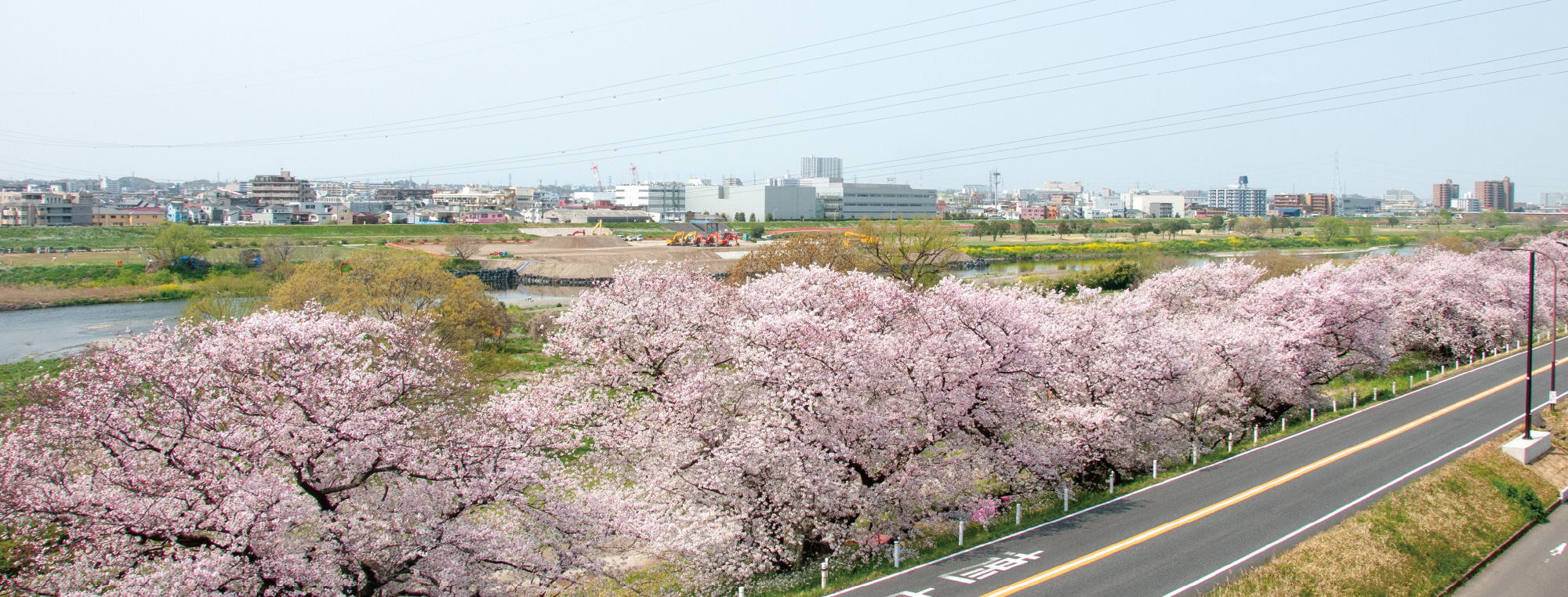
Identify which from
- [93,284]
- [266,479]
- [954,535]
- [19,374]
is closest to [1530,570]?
[954,535]

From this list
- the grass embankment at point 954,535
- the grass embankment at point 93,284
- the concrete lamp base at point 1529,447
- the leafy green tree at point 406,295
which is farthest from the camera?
the grass embankment at point 93,284

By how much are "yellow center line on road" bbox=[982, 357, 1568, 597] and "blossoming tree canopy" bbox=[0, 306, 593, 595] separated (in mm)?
7922

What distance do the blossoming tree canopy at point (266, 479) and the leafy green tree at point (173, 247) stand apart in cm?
7266

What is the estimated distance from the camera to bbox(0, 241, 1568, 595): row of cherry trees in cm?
1346

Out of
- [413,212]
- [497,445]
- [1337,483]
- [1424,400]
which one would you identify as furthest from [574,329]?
[413,212]

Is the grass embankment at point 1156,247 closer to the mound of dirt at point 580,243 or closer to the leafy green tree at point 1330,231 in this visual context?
the leafy green tree at point 1330,231

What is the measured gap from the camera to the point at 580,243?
366ft

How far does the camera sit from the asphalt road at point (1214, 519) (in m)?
15.7

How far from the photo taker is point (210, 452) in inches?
546

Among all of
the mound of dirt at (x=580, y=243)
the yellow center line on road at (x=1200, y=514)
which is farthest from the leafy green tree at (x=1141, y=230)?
the yellow center line on road at (x=1200, y=514)

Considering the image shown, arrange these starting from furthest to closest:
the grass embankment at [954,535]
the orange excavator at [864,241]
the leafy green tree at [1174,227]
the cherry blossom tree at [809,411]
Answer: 1. the leafy green tree at [1174,227]
2. the orange excavator at [864,241]
3. the cherry blossom tree at [809,411]
4. the grass embankment at [954,535]

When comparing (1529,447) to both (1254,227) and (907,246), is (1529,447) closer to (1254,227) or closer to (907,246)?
(907,246)

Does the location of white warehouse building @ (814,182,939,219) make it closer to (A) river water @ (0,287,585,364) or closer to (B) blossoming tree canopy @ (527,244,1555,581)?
(A) river water @ (0,287,585,364)

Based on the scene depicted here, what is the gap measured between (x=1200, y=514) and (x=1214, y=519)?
0.38 m
